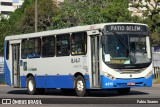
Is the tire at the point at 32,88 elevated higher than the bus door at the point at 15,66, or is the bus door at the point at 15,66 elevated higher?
the bus door at the point at 15,66

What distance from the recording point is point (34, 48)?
26375 mm

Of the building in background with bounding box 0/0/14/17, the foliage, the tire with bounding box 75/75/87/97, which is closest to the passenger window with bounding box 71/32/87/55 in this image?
the tire with bounding box 75/75/87/97

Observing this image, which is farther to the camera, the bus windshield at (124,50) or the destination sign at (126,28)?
the destination sign at (126,28)

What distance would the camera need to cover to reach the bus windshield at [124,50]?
21859mm

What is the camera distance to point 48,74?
25.6 metres

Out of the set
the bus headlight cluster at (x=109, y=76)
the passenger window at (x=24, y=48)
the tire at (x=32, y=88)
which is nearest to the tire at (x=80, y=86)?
the bus headlight cluster at (x=109, y=76)

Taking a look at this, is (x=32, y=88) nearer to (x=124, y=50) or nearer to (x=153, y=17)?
(x=124, y=50)

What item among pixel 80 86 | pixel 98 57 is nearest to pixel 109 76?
pixel 98 57

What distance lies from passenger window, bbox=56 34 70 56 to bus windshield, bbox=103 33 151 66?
2519 millimetres

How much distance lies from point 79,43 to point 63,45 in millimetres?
1258

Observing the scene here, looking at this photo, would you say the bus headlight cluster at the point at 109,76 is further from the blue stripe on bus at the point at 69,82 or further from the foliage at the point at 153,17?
the foliage at the point at 153,17

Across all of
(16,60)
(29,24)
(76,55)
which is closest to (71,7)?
(29,24)

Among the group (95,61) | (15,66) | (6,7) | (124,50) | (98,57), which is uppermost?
(6,7)

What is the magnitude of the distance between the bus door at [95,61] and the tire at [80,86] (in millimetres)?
538
